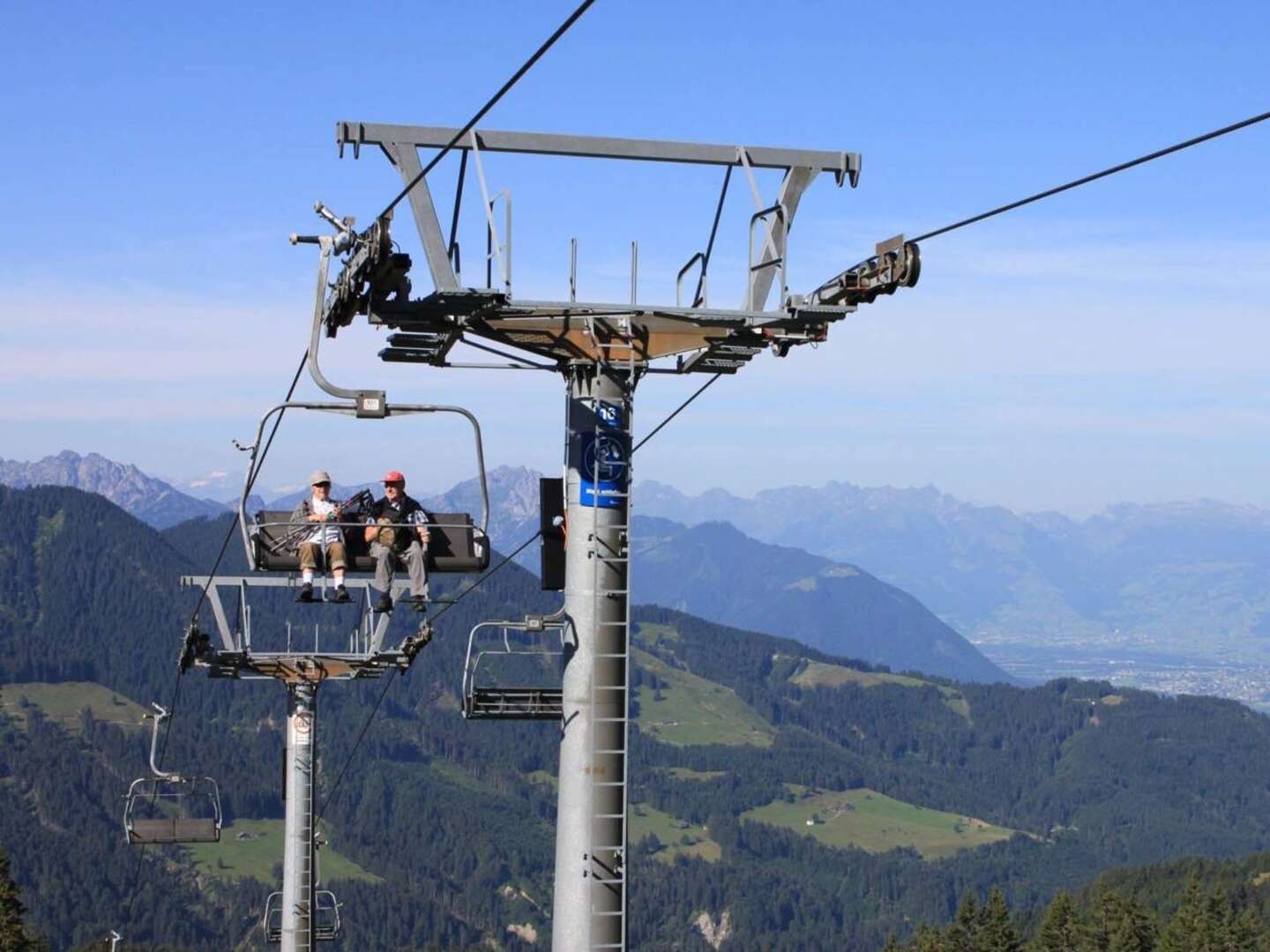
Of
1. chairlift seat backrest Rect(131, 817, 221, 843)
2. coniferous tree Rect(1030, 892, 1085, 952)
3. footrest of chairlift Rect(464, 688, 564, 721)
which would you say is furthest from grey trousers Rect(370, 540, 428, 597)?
coniferous tree Rect(1030, 892, 1085, 952)

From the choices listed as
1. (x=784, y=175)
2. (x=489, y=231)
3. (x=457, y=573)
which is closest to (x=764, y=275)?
(x=784, y=175)

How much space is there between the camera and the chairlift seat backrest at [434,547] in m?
24.4

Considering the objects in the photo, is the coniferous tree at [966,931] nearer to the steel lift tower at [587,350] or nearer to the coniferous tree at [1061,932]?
the coniferous tree at [1061,932]

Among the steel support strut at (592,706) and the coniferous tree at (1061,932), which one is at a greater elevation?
the steel support strut at (592,706)

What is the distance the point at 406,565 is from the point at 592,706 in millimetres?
7026

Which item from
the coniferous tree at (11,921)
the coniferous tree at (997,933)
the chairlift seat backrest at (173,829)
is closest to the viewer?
the chairlift seat backrest at (173,829)

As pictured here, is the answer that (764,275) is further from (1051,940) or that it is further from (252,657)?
(1051,940)

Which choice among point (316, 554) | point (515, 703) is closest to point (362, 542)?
point (316, 554)

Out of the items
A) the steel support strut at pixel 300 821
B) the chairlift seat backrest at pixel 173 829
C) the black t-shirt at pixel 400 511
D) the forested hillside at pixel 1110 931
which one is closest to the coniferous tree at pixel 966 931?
the forested hillside at pixel 1110 931

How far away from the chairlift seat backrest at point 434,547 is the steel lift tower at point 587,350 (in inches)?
238

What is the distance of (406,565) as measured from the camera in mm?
24094

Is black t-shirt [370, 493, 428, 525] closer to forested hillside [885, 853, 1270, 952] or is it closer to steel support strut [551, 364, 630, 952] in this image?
steel support strut [551, 364, 630, 952]

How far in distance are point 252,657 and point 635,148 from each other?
19.0 m

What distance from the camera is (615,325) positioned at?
17.6 m
